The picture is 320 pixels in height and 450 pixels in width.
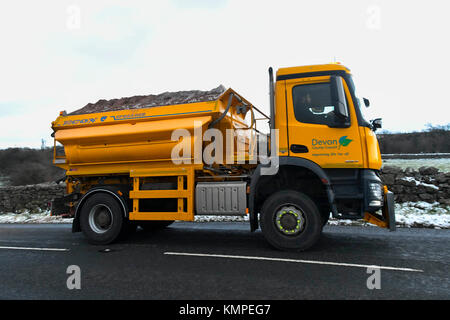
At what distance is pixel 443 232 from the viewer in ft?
22.5

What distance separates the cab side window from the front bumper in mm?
1515

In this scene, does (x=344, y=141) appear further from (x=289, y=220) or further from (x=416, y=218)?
(x=416, y=218)

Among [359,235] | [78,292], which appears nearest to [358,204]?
[359,235]

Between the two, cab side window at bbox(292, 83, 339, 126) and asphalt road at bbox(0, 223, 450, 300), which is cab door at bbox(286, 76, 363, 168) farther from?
asphalt road at bbox(0, 223, 450, 300)

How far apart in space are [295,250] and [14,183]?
1269 inches

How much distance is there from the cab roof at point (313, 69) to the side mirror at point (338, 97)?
288mm

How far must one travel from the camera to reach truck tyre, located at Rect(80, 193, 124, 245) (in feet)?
21.4

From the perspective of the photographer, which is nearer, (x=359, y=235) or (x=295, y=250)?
(x=295, y=250)

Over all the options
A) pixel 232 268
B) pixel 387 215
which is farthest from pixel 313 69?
pixel 232 268

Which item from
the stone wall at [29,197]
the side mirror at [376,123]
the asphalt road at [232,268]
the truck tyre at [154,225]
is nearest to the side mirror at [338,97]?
the side mirror at [376,123]

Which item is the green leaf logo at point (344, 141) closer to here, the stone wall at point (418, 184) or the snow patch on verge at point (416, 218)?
the snow patch on verge at point (416, 218)

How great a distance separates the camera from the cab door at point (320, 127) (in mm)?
5191

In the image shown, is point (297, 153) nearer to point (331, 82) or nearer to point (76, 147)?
point (331, 82)

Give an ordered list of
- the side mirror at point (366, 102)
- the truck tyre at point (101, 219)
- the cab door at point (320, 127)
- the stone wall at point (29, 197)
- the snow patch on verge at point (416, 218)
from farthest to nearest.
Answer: the stone wall at point (29, 197) < the snow patch on verge at point (416, 218) < the truck tyre at point (101, 219) < the side mirror at point (366, 102) < the cab door at point (320, 127)
